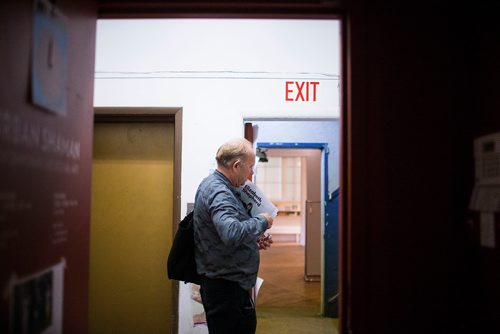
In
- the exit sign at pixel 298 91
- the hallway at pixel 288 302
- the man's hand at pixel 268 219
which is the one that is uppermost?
the exit sign at pixel 298 91

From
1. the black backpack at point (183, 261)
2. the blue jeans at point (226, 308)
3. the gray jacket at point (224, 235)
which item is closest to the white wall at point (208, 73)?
the black backpack at point (183, 261)

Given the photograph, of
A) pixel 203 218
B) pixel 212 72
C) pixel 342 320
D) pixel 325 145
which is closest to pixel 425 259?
pixel 342 320

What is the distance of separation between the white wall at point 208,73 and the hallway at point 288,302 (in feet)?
6.88

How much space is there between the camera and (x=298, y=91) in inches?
105

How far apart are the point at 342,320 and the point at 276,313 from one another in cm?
339

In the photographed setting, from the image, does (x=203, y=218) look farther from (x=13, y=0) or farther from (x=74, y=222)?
(x=13, y=0)

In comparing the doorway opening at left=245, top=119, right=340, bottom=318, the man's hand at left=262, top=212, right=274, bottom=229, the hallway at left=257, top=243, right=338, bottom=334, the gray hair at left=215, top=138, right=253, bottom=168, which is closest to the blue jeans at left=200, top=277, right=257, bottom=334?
the man's hand at left=262, top=212, right=274, bottom=229

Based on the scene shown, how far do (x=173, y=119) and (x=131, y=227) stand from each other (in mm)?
921

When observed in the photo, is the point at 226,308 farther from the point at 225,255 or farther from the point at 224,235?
the point at 224,235

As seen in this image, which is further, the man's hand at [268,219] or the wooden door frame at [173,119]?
the wooden door frame at [173,119]

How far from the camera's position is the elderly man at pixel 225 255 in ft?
4.91

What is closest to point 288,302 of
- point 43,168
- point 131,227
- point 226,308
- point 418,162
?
point 131,227

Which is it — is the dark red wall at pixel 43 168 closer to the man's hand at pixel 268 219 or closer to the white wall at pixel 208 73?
the man's hand at pixel 268 219

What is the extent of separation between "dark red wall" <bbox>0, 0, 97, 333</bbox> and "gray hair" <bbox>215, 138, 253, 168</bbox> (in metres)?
0.70
